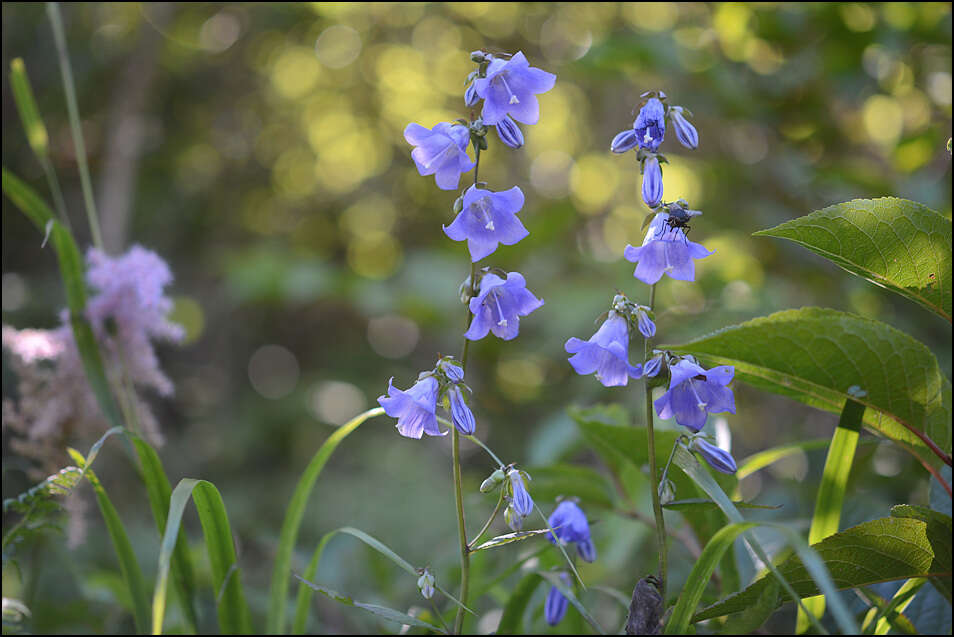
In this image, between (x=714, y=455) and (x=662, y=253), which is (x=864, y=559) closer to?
(x=714, y=455)

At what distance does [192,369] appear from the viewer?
4461mm

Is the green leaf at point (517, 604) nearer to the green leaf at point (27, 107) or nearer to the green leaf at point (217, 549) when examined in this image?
the green leaf at point (217, 549)

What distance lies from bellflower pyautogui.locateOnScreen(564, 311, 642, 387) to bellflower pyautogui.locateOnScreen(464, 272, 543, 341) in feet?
0.21

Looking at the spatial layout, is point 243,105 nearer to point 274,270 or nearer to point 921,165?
Result: point 274,270

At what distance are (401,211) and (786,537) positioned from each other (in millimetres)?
4624

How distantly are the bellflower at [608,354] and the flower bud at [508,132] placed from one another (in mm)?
212

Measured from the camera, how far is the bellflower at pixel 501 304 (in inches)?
29.8

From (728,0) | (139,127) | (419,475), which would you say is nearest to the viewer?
(728,0)

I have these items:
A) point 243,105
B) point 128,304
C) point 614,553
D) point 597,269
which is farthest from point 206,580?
point 243,105

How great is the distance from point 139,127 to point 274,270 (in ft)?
4.75

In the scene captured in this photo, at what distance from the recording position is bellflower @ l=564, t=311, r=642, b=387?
2.36 ft

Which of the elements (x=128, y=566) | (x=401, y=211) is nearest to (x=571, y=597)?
(x=128, y=566)

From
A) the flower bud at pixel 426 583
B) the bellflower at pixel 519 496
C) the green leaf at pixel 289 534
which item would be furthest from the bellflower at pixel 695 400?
the green leaf at pixel 289 534

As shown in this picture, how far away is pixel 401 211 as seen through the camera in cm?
516
